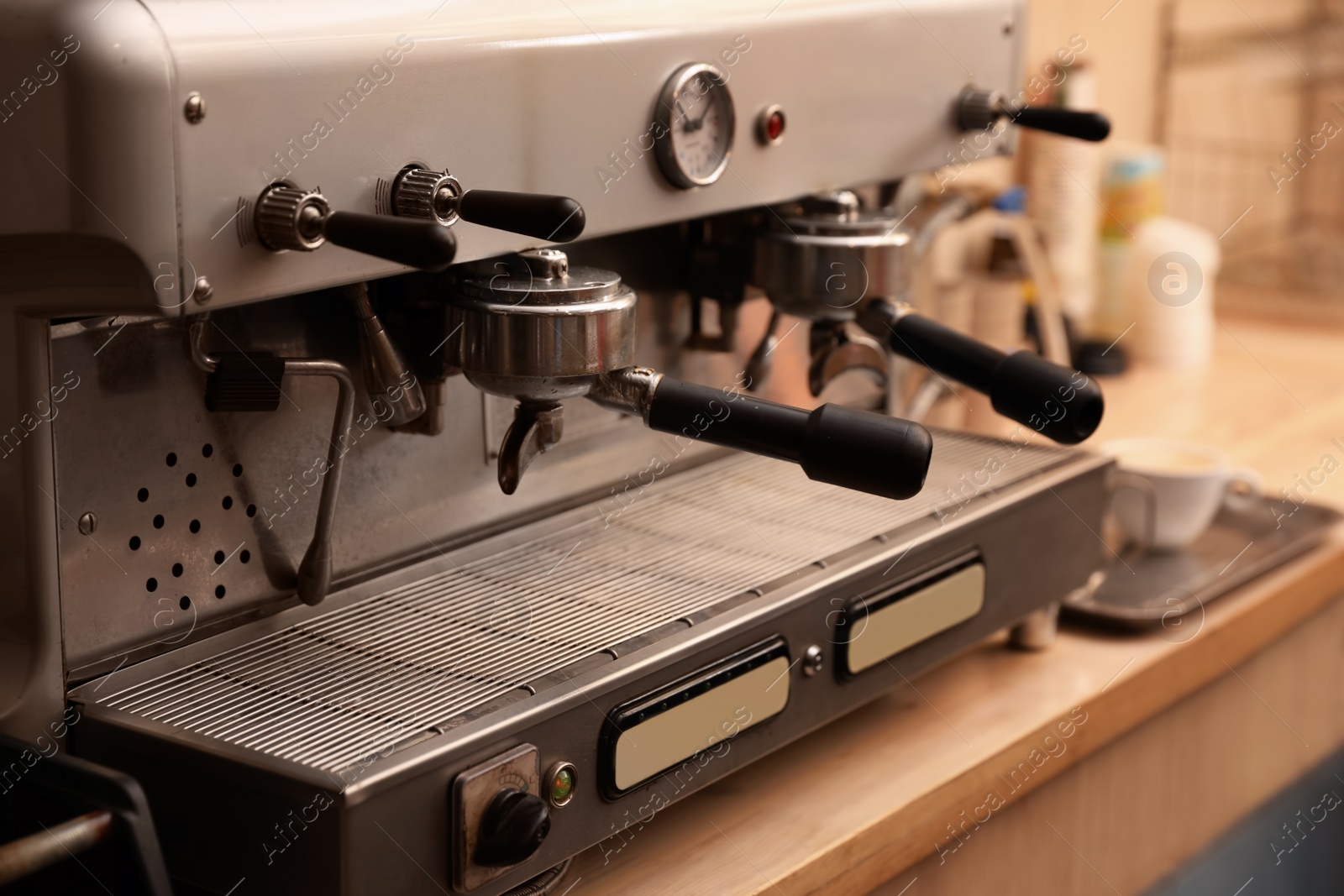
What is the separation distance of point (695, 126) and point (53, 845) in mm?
414

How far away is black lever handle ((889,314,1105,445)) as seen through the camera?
25.2 inches

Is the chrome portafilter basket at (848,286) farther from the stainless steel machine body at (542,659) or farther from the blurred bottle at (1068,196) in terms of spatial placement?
the blurred bottle at (1068,196)

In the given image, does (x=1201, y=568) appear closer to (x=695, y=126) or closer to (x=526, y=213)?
(x=695, y=126)

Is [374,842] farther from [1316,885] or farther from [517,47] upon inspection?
[1316,885]

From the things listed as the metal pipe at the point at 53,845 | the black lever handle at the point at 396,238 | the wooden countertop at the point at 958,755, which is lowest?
the wooden countertop at the point at 958,755

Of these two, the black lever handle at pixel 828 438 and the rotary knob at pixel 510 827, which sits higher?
the black lever handle at pixel 828 438

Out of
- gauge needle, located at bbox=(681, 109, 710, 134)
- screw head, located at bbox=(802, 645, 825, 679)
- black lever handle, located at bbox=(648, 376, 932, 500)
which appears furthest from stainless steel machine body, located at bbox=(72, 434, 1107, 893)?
gauge needle, located at bbox=(681, 109, 710, 134)

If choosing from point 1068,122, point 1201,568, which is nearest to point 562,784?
point 1068,122

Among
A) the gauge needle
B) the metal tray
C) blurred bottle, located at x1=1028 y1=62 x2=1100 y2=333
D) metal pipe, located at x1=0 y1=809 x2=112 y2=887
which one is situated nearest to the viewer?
metal pipe, located at x1=0 y1=809 x2=112 y2=887

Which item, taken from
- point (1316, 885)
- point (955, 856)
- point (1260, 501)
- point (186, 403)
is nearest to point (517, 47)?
point (186, 403)

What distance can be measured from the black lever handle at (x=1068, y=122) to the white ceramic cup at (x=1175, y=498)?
350mm

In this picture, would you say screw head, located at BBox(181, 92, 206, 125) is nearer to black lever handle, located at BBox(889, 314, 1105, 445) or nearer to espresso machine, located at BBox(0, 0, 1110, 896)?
espresso machine, located at BBox(0, 0, 1110, 896)

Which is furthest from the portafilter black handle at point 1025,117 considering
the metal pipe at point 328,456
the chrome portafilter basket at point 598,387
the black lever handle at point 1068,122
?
the metal pipe at point 328,456

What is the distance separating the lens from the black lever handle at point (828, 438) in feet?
1.82
